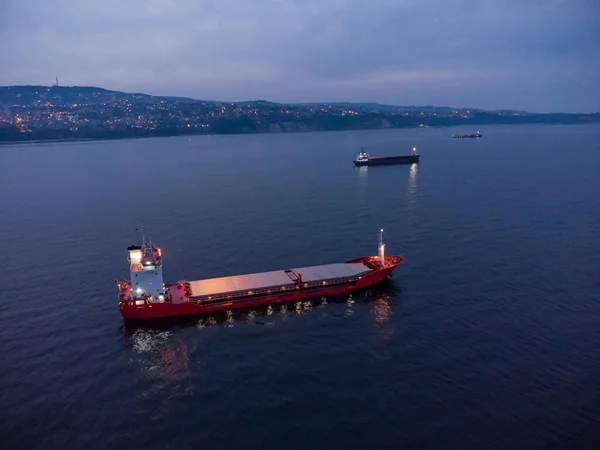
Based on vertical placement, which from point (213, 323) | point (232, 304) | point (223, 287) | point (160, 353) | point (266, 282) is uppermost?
point (266, 282)

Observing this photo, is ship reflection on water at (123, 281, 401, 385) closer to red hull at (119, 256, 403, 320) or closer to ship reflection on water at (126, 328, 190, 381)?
ship reflection on water at (126, 328, 190, 381)

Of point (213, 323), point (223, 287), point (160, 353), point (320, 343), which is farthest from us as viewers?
point (223, 287)

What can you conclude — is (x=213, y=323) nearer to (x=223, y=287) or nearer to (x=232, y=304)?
(x=232, y=304)

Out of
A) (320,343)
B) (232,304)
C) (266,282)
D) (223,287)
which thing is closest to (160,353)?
(232,304)

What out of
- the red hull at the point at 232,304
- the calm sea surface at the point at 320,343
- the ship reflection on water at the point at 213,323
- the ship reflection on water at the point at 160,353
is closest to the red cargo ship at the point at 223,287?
the red hull at the point at 232,304

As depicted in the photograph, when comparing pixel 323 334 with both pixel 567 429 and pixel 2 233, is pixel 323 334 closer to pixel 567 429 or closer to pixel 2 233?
pixel 567 429

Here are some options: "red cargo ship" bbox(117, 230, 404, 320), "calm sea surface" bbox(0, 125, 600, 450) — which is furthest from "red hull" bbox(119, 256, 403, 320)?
"calm sea surface" bbox(0, 125, 600, 450)

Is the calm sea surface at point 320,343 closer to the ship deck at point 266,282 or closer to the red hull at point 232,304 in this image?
the red hull at point 232,304
